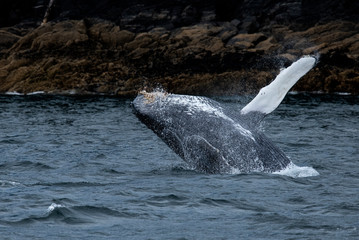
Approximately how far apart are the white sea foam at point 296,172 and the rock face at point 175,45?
3308 centimetres

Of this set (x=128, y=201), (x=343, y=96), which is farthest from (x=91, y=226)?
(x=343, y=96)

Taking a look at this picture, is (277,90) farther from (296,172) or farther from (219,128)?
(296,172)

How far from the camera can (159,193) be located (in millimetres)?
11023

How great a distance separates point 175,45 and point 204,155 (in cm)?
3976

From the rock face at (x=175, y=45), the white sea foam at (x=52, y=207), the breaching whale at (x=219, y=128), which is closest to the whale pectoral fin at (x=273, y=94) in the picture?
the breaching whale at (x=219, y=128)

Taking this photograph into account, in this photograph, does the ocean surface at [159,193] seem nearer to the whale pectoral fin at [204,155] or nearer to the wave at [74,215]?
the wave at [74,215]

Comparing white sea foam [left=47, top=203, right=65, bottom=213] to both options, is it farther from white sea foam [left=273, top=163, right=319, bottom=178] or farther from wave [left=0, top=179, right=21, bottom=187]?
white sea foam [left=273, top=163, right=319, bottom=178]

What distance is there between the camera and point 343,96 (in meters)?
42.1

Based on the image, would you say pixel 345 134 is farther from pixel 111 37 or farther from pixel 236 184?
pixel 111 37

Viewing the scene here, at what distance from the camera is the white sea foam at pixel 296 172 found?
12258 millimetres

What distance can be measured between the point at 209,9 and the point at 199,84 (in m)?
14.1

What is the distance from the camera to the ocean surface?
8797 mm

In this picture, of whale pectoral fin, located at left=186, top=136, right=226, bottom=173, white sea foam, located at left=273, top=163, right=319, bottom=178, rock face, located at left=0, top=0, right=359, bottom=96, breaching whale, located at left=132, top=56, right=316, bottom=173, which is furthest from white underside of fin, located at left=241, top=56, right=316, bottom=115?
rock face, located at left=0, top=0, right=359, bottom=96

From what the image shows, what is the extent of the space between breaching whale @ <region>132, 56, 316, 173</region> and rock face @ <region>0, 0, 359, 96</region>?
110 ft
